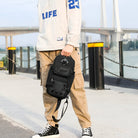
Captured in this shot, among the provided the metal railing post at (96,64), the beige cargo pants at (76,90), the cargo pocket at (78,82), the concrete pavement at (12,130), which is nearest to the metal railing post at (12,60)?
the metal railing post at (96,64)

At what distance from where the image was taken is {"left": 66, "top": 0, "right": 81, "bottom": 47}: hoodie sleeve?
8.02 feet

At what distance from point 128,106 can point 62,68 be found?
2226 millimetres

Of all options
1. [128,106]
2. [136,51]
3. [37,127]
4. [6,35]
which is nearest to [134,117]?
[128,106]

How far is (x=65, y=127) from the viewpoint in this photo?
321 centimetres

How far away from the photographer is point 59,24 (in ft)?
8.29

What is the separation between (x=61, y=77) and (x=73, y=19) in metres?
0.53

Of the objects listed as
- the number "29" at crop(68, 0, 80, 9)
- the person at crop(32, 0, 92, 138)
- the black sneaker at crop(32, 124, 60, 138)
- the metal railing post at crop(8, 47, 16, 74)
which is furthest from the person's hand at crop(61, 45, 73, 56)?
the metal railing post at crop(8, 47, 16, 74)

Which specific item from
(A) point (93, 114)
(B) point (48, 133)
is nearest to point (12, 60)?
(A) point (93, 114)

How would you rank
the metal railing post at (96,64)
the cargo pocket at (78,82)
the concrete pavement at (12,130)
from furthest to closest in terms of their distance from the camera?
1. the metal railing post at (96,64)
2. the concrete pavement at (12,130)
3. the cargo pocket at (78,82)

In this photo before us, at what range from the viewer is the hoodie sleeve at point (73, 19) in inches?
96.2

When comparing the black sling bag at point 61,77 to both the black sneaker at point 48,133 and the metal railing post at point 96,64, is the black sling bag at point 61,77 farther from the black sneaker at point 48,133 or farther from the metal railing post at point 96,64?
the metal railing post at point 96,64

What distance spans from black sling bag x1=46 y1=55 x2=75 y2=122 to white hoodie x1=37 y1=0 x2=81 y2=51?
161 millimetres

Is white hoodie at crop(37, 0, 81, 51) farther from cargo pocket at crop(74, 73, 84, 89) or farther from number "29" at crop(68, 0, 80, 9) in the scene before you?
cargo pocket at crop(74, 73, 84, 89)

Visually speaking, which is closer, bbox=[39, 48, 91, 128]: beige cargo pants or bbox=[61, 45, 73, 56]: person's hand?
bbox=[61, 45, 73, 56]: person's hand
